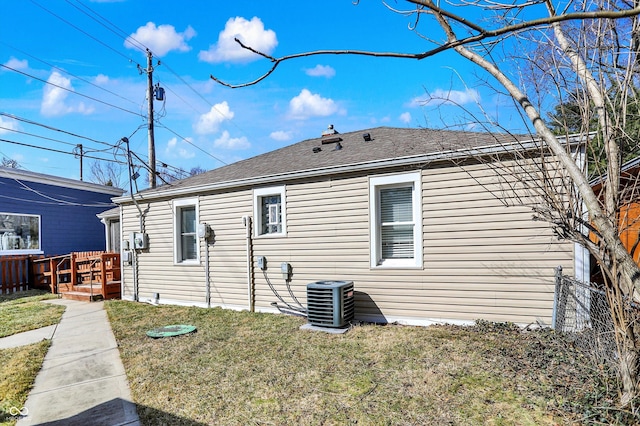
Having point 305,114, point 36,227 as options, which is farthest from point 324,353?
point 36,227

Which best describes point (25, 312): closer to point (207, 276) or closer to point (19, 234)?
point (207, 276)

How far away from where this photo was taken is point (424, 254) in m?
5.97

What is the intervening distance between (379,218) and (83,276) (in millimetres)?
10188

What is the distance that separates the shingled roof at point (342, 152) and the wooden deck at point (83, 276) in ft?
9.03

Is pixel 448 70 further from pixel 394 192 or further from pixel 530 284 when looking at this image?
pixel 530 284

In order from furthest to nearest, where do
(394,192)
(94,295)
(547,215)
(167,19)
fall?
(167,19)
(94,295)
(394,192)
(547,215)

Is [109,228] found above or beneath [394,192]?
beneath

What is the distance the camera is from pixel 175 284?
29.4 feet

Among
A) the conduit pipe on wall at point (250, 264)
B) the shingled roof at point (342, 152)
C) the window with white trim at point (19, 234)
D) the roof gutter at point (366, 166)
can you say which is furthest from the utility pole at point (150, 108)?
the conduit pipe on wall at point (250, 264)

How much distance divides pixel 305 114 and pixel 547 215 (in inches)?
449

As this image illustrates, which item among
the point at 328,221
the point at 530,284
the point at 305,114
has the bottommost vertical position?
the point at 530,284

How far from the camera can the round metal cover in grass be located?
6.01 meters

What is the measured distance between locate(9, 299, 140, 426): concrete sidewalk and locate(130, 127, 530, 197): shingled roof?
3.81 meters

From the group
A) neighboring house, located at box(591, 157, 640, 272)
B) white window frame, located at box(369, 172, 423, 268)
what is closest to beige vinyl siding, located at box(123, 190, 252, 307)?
white window frame, located at box(369, 172, 423, 268)
